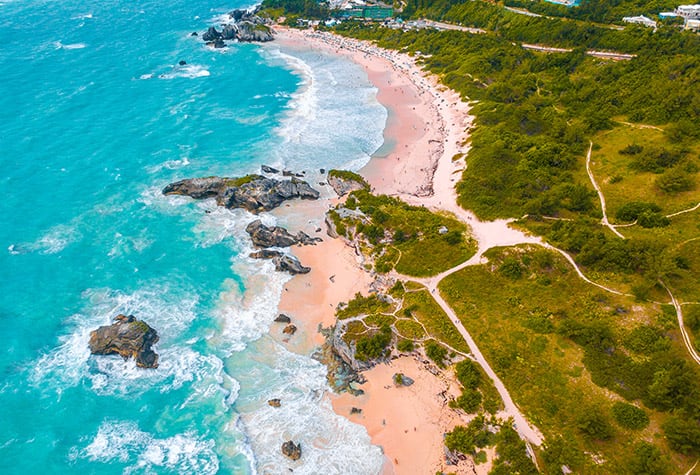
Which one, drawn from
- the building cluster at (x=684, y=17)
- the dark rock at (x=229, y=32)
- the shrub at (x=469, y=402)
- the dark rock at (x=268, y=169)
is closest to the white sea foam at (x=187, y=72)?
the dark rock at (x=229, y=32)

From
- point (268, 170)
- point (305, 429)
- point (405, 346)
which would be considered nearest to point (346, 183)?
point (268, 170)

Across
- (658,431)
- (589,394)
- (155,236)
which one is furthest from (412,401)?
(155,236)

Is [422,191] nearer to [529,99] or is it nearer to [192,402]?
[529,99]

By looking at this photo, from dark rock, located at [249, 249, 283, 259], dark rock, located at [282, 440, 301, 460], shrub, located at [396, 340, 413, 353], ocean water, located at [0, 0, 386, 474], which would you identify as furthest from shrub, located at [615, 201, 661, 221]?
dark rock, located at [282, 440, 301, 460]

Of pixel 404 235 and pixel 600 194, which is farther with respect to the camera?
pixel 600 194

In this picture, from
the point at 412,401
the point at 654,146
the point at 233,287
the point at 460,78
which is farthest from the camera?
the point at 460,78

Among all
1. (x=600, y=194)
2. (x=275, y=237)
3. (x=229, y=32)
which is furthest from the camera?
(x=229, y=32)

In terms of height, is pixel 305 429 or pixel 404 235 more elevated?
pixel 404 235

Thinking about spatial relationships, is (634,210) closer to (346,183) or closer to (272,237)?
(346,183)

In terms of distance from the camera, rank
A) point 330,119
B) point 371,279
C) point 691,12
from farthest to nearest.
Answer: point 691,12
point 330,119
point 371,279
